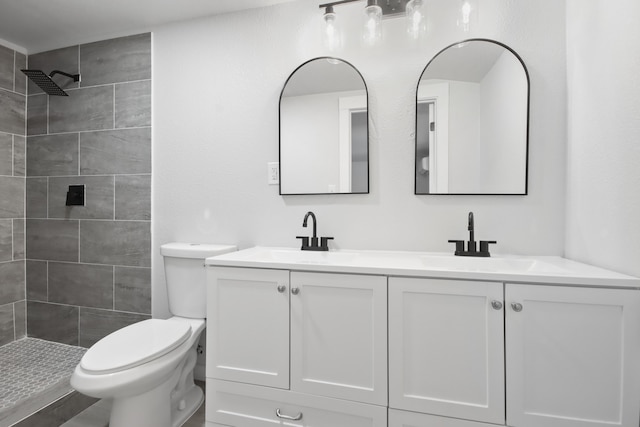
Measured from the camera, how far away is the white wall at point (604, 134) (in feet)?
3.42

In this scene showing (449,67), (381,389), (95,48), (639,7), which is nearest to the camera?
(639,7)

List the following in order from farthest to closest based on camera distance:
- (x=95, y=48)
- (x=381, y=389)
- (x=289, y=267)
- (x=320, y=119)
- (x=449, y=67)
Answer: (x=95, y=48)
(x=320, y=119)
(x=449, y=67)
(x=289, y=267)
(x=381, y=389)

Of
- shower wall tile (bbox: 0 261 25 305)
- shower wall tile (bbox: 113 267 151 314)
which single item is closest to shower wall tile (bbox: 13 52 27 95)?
shower wall tile (bbox: 0 261 25 305)

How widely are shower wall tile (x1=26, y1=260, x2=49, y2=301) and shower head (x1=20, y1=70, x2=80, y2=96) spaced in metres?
1.19

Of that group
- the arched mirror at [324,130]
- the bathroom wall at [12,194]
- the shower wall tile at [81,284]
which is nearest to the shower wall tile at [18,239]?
the bathroom wall at [12,194]

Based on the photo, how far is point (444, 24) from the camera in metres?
1.54

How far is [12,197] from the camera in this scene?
2.20 meters

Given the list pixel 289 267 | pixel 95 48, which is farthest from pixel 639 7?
pixel 95 48

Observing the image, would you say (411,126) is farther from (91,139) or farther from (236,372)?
(91,139)

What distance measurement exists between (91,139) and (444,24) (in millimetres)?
2278

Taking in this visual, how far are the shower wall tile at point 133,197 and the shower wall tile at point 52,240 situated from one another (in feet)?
1.30

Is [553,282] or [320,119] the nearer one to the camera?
[553,282]

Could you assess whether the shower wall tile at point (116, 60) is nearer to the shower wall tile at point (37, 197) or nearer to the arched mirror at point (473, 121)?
the shower wall tile at point (37, 197)

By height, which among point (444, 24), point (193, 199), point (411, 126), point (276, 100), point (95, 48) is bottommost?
point (193, 199)
